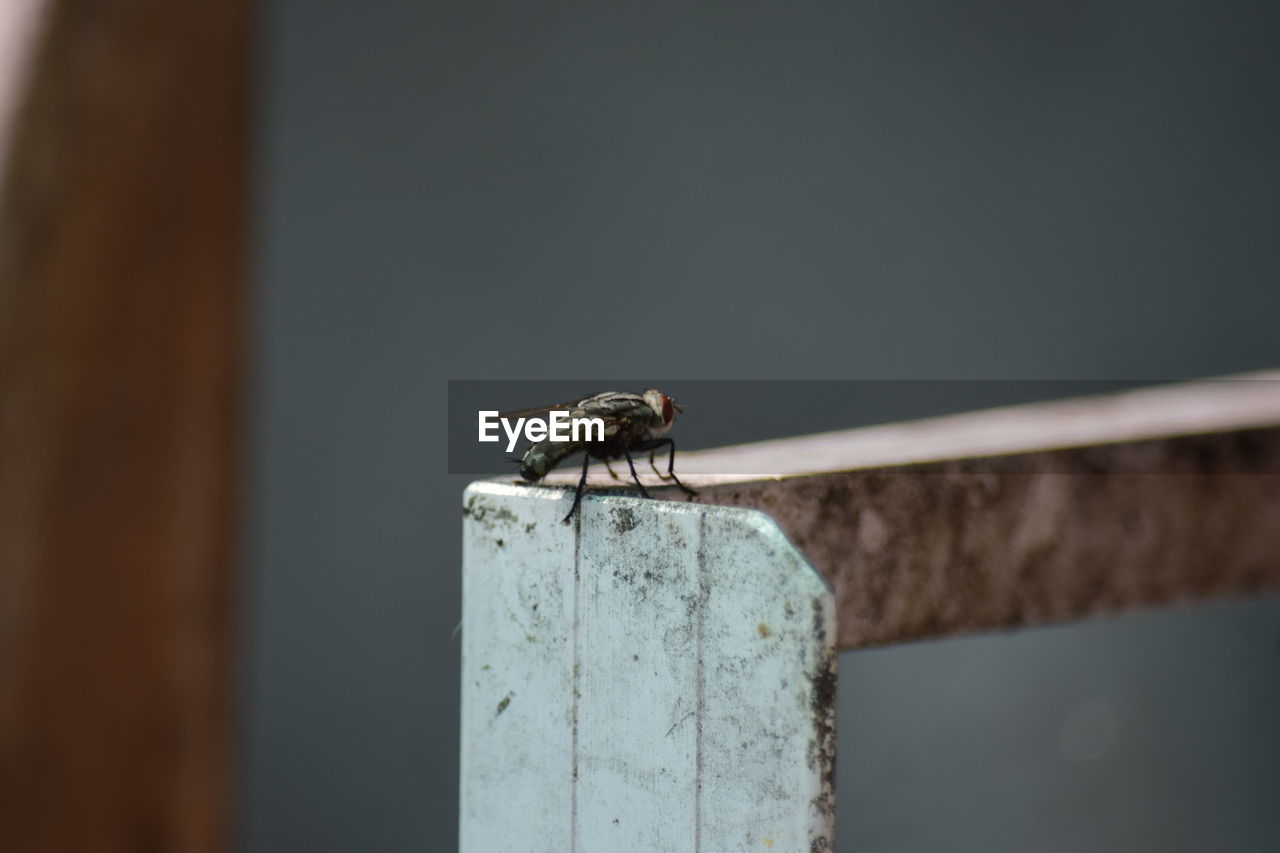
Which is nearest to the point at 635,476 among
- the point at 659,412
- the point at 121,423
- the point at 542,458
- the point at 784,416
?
the point at 542,458

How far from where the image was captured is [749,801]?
49cm

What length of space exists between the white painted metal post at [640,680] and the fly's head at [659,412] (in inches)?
13.3

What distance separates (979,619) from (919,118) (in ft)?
6.73

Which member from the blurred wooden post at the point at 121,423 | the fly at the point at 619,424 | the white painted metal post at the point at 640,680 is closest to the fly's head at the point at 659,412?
the fly at the point at 619,424

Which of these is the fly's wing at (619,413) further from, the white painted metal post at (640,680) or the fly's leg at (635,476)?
the white painted metal post at (640,680)

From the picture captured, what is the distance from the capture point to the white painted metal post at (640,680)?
466 millimetres

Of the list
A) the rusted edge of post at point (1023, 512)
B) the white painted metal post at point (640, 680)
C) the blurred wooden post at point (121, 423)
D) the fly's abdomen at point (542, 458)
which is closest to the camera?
the white painted metal post at point (640, 680)

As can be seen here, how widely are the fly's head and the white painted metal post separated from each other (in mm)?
339

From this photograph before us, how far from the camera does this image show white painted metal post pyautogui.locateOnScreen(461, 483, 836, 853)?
1.53 ft

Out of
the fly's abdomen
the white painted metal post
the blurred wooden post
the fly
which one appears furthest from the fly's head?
the blurred wooden post

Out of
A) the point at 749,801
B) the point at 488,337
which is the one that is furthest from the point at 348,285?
the point at 749,801

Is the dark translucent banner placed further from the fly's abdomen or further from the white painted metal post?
the white painted metal post

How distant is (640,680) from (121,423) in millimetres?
1042

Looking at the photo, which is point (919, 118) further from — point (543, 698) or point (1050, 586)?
point (543, 698)
